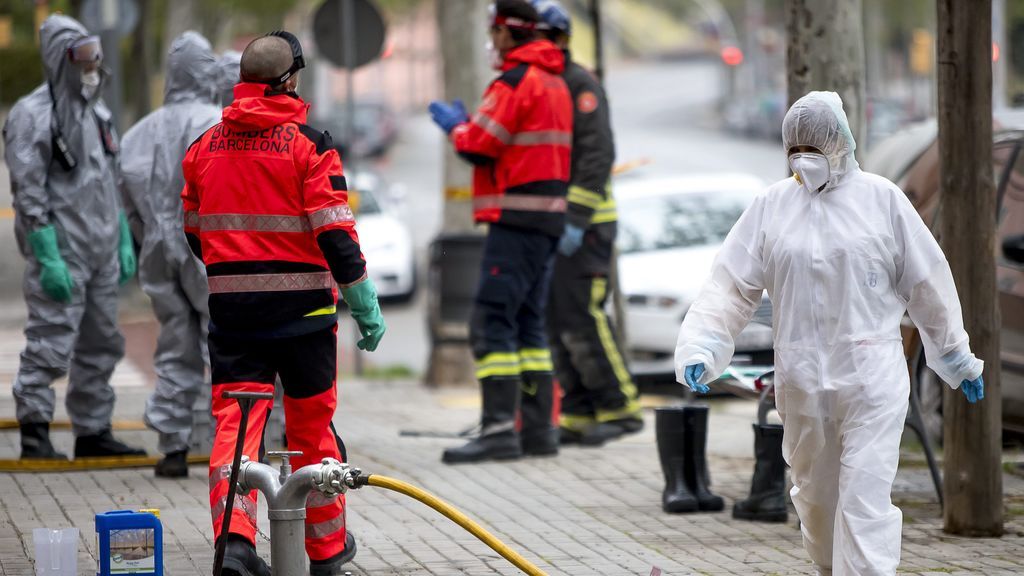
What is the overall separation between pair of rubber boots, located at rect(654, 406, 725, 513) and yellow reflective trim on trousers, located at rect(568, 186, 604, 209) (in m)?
1.71

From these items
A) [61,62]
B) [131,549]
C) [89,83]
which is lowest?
[131,549]

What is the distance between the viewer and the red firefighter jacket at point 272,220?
574 cm

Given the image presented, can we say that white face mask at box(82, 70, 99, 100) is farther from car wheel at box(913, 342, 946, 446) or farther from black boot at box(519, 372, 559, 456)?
car wheel at box(913, 342, 946, 446)

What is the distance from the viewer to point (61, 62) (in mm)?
8141

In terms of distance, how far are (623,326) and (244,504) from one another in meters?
5.91

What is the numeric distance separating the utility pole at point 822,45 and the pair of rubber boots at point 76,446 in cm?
368

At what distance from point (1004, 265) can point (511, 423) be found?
2613 mm

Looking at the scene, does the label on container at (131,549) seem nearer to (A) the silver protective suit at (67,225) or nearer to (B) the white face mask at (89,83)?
(A) the silver protective suit at (67,225)

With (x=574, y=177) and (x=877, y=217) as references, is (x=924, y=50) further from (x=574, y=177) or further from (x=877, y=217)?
(x=877, y=217)

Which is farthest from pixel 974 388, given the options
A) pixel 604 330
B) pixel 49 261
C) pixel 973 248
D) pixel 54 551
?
pixel 49 261

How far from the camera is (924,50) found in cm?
4462

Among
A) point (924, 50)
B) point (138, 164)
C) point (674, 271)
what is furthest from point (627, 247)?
point (924, 50)

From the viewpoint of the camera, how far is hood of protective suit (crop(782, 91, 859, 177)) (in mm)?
5426

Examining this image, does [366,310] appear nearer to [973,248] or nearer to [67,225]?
[973,248]
